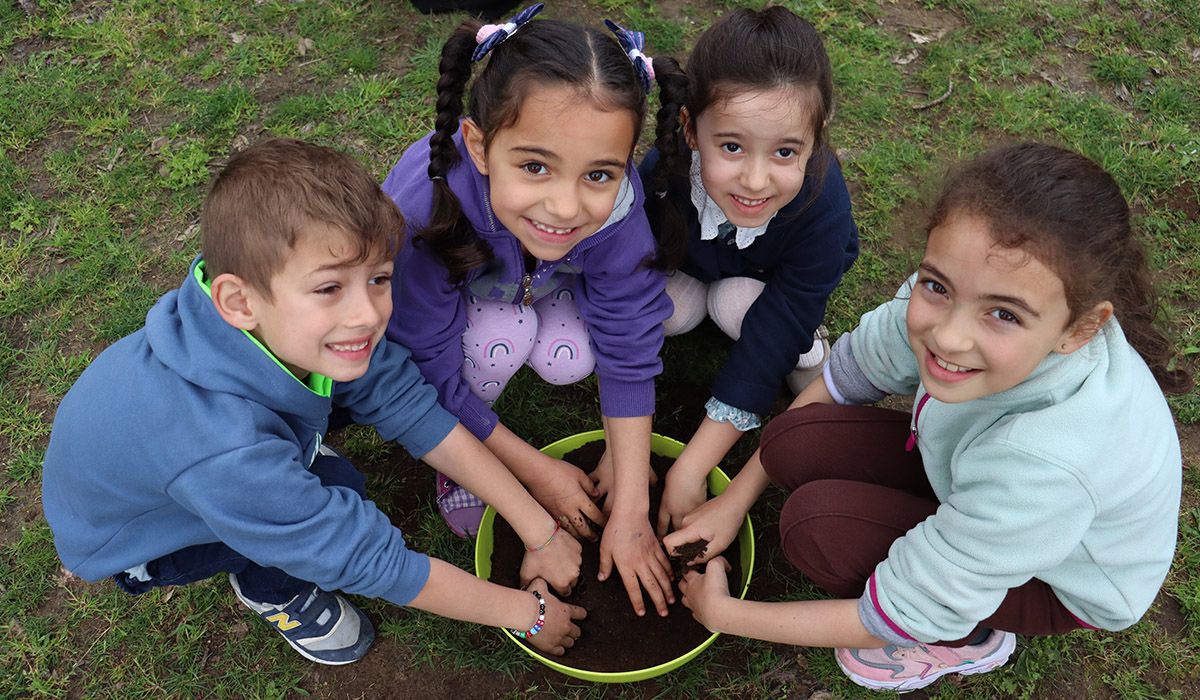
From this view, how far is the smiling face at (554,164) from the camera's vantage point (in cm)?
169

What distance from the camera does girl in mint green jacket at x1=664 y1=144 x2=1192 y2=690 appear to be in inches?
57.7

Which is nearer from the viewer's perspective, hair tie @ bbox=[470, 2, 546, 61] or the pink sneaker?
hair tie @ bbox=[470, 2, 546, 61]

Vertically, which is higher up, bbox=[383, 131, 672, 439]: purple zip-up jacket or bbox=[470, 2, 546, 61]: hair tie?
bbox=[470, 2, 546, 61]: hair tie

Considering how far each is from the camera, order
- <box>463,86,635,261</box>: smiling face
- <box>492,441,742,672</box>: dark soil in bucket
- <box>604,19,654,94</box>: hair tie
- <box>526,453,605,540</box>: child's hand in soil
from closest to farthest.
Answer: <box>463,86,635,261</box>: smiling face → <box>604,19,654,94</box>: hair tie → <box>492,441,742,672</box>: dark soil in bucket → <box>526,453,605,540</box>: child's hand in soil

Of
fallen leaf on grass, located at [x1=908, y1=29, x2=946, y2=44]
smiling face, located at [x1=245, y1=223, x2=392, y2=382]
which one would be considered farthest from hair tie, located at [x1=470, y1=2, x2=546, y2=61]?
fallen leaf on grass, located at [x1=908, y1=29, x2=946, y2=44]

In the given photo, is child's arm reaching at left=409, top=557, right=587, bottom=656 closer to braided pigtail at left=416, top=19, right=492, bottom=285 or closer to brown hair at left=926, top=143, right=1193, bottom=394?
braided pigtail at left=416, top=19, right=492, bottom=285

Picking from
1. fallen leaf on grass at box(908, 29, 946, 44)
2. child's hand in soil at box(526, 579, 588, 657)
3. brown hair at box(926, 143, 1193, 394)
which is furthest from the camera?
fallen leaf on grass at box(908, 29, 946, 44)

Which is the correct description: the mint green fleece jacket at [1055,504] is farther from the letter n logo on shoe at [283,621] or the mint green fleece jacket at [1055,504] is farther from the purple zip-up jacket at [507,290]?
the letter n logo on shoe at [283,621]

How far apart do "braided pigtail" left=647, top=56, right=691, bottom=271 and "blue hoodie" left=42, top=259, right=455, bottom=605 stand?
88 cm

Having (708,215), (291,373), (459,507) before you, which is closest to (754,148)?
(708,215)

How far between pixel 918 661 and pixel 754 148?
1.21 meters

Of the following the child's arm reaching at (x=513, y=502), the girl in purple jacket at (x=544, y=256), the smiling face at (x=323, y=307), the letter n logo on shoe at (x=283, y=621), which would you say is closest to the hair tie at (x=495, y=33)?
the girl in purple jacket at (x=544, y=256)

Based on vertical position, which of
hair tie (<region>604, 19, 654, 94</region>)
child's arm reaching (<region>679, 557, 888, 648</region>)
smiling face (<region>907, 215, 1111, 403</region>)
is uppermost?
hair tie (<region>604, 19, 654, 94</region>)

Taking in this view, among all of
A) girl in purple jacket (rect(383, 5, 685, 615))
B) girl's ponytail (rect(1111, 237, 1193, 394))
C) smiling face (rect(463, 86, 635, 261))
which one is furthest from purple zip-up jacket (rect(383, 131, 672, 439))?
girl's ponytail (rect(1111, 237, 1193, 394))
